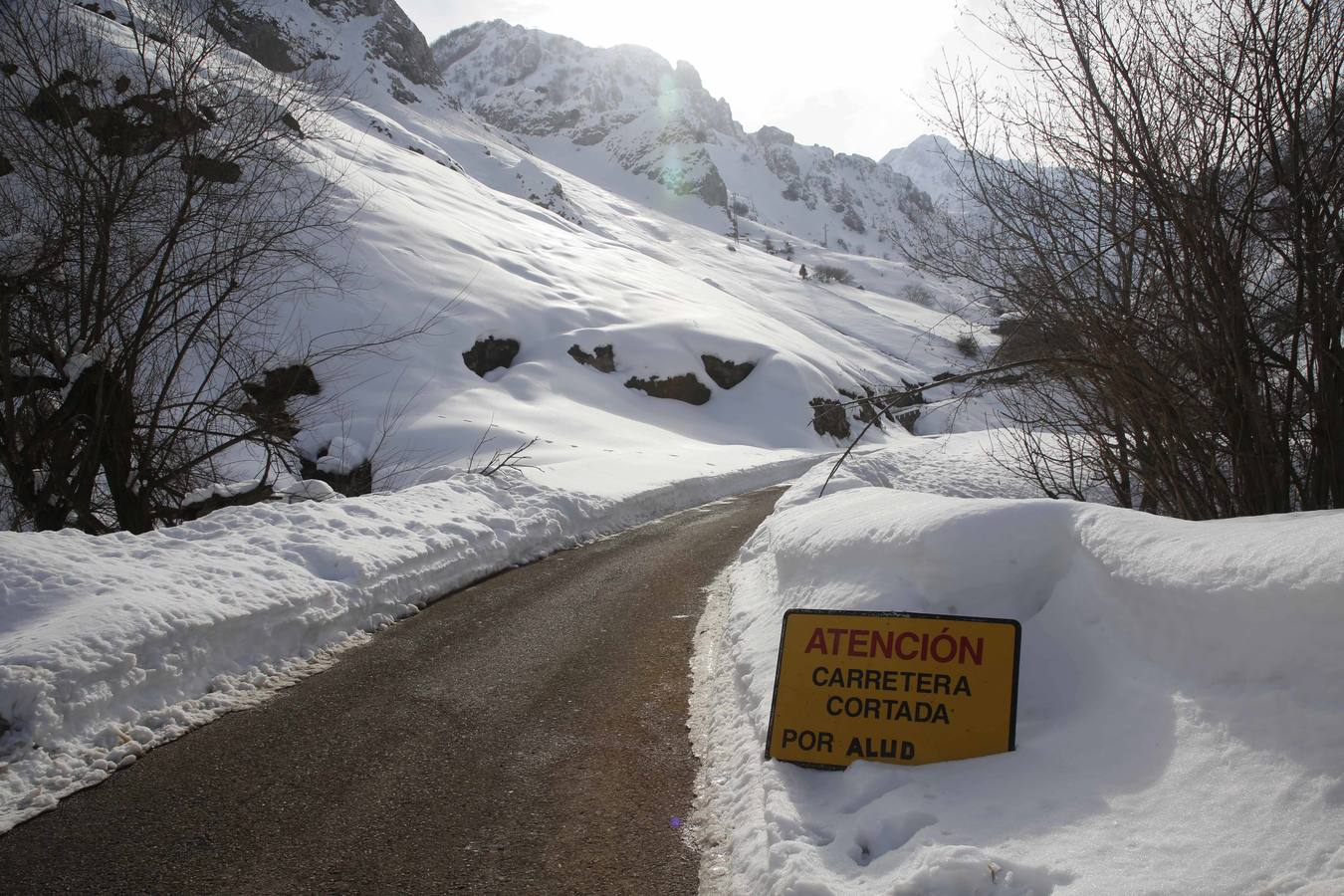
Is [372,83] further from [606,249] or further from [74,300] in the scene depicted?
[74,300]

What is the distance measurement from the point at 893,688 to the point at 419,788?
2389 mm

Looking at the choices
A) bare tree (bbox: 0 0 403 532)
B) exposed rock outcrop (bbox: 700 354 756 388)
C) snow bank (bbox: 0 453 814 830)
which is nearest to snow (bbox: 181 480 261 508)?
bare tree (bbox: 0 0 403 532)

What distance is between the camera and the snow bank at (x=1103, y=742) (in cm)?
221

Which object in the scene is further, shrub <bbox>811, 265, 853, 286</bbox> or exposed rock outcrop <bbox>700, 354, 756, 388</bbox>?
shrub <bbox>811, 265, 853, 286</bbox>

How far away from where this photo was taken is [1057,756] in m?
2.96

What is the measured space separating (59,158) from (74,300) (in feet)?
4.81

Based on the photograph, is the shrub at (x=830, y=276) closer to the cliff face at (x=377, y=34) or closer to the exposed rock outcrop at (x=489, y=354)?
the cliff face at (x=377, y=34)

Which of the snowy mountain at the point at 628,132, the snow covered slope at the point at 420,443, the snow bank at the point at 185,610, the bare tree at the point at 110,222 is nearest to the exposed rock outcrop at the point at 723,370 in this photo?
the snow covered slope at the point at 420,443

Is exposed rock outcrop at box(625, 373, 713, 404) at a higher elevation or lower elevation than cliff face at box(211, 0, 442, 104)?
lower

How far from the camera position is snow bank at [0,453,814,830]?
405 centimetres

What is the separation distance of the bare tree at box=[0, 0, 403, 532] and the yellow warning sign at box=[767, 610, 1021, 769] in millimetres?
7712

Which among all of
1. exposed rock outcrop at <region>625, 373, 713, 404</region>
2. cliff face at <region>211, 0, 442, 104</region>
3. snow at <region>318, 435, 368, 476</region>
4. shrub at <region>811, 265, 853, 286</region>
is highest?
cliff face at <region>211, 0, 442, 104</region>

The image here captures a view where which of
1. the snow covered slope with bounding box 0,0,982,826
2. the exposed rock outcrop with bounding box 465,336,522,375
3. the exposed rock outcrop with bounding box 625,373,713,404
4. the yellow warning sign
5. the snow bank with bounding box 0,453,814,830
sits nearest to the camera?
the yellow warning sign

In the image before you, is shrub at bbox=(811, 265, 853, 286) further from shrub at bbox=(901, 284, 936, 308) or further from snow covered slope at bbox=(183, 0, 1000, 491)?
snow covered slope at bbox=(183, 0, 1000, 491)
